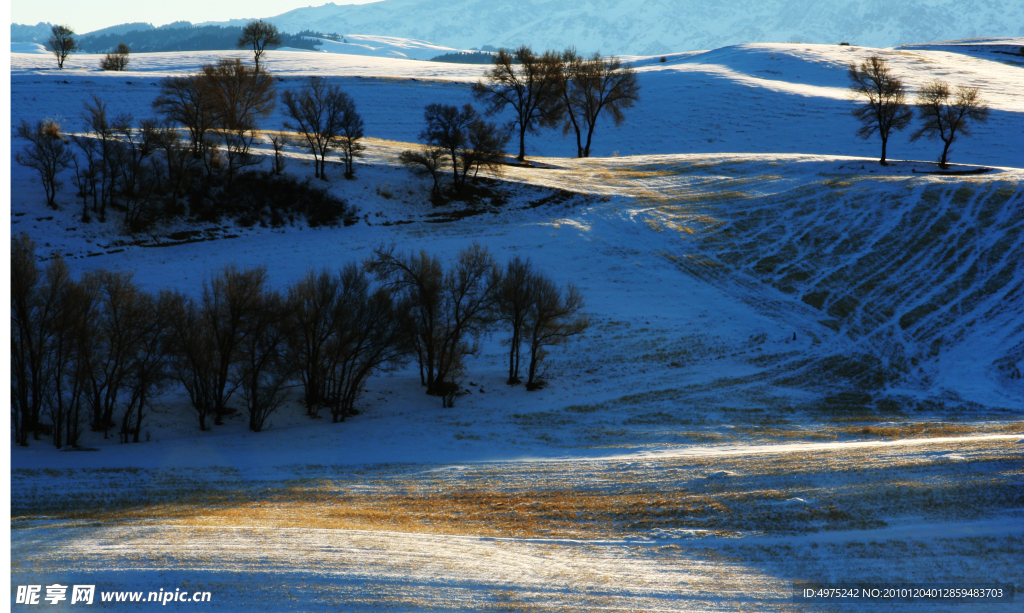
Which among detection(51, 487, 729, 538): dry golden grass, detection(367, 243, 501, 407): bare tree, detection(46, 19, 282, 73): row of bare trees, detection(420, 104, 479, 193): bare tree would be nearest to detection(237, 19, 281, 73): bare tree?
detection(46, 19, 282, 73): row of bare trees

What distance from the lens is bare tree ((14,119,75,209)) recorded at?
1658 inches

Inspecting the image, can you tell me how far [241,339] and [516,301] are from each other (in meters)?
13.1

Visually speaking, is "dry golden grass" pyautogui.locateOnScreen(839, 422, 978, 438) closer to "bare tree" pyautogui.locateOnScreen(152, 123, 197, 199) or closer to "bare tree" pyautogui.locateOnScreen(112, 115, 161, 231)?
"bare tree" pyautogui.locateOnScreen(112, 115, 161, 231)

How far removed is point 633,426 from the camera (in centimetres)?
2933

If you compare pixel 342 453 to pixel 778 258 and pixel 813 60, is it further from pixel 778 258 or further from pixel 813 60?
pixel 813 60

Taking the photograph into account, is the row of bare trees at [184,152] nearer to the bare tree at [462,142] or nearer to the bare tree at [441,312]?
the bare tree at [462,142]

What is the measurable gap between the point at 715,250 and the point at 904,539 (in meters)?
29.5

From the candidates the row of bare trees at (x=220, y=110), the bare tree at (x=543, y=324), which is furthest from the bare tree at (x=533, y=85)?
the bare tree at (x=543, y=324)

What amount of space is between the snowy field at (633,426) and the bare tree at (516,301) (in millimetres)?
1903

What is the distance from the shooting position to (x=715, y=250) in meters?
46.0

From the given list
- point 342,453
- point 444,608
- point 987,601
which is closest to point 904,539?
point 987,601

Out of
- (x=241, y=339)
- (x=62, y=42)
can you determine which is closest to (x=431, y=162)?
(x=241, y=339)

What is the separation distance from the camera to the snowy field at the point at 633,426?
17.0m

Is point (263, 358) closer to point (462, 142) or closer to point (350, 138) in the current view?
point (462, 142)
